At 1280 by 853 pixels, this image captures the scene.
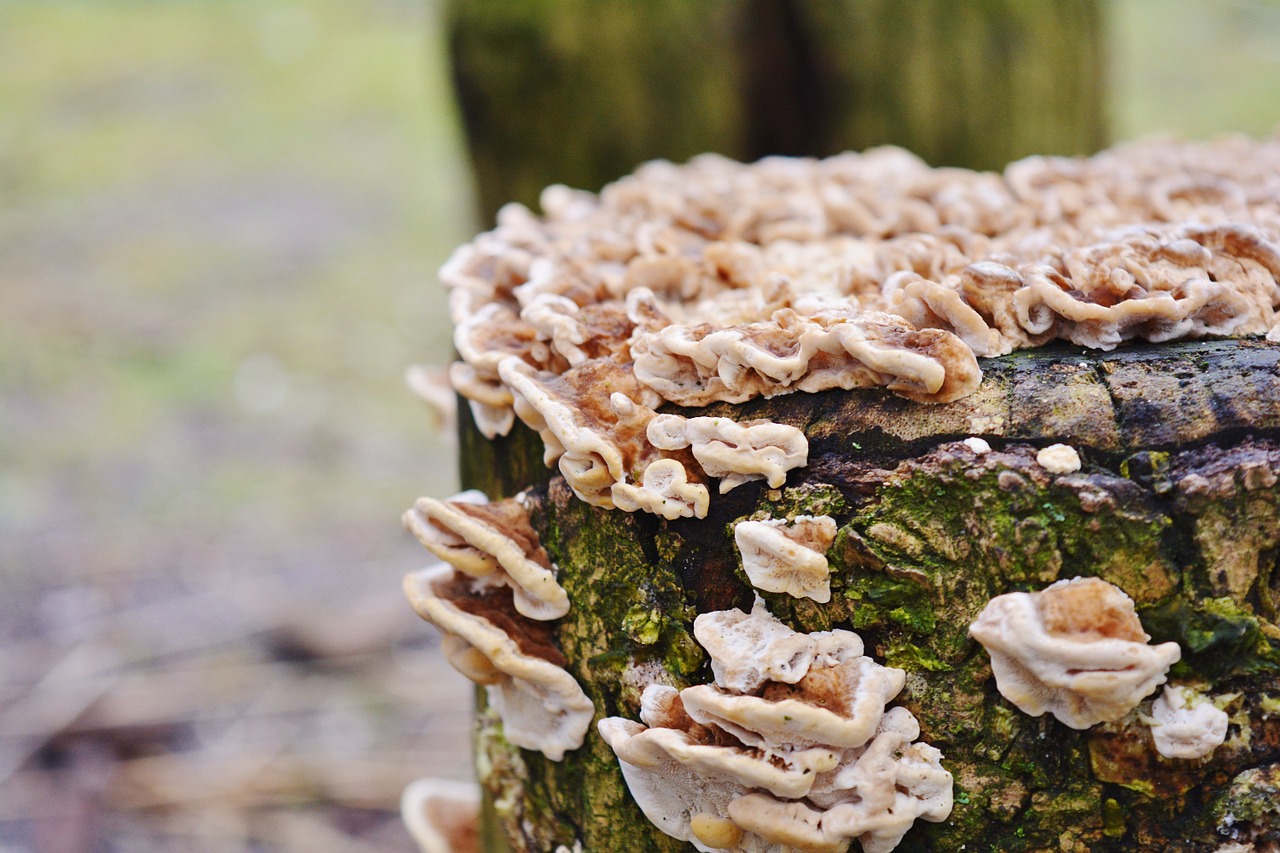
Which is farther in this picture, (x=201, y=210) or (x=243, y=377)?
(x=201, y=210)

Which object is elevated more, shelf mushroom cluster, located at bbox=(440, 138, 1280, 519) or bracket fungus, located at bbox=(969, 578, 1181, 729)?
shelf mushroom cluster, located at bbox=(440, 138, 1280, 519)

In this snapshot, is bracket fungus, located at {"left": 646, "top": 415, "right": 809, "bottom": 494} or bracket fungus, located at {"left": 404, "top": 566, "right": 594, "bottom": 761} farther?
bracket fungus, located at {"left": 404, "top": 566, "right": 594, "bottom": 761}

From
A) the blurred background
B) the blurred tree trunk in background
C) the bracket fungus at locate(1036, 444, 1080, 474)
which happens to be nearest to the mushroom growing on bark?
the bracket fungus at locate(1036, 444, 1080, 474)

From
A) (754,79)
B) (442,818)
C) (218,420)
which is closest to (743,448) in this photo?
(442,818)

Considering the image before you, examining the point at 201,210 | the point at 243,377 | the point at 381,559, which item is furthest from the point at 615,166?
the point at 201,210

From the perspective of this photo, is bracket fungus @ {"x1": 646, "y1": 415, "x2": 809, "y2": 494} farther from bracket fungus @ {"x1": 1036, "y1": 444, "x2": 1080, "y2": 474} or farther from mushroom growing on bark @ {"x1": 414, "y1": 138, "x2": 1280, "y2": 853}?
bracket fungus @ {"x1": 1036, "y1": 444, "x2": 1080, "y2": 474}

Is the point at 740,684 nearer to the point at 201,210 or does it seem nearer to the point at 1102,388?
the point at 1102,388
